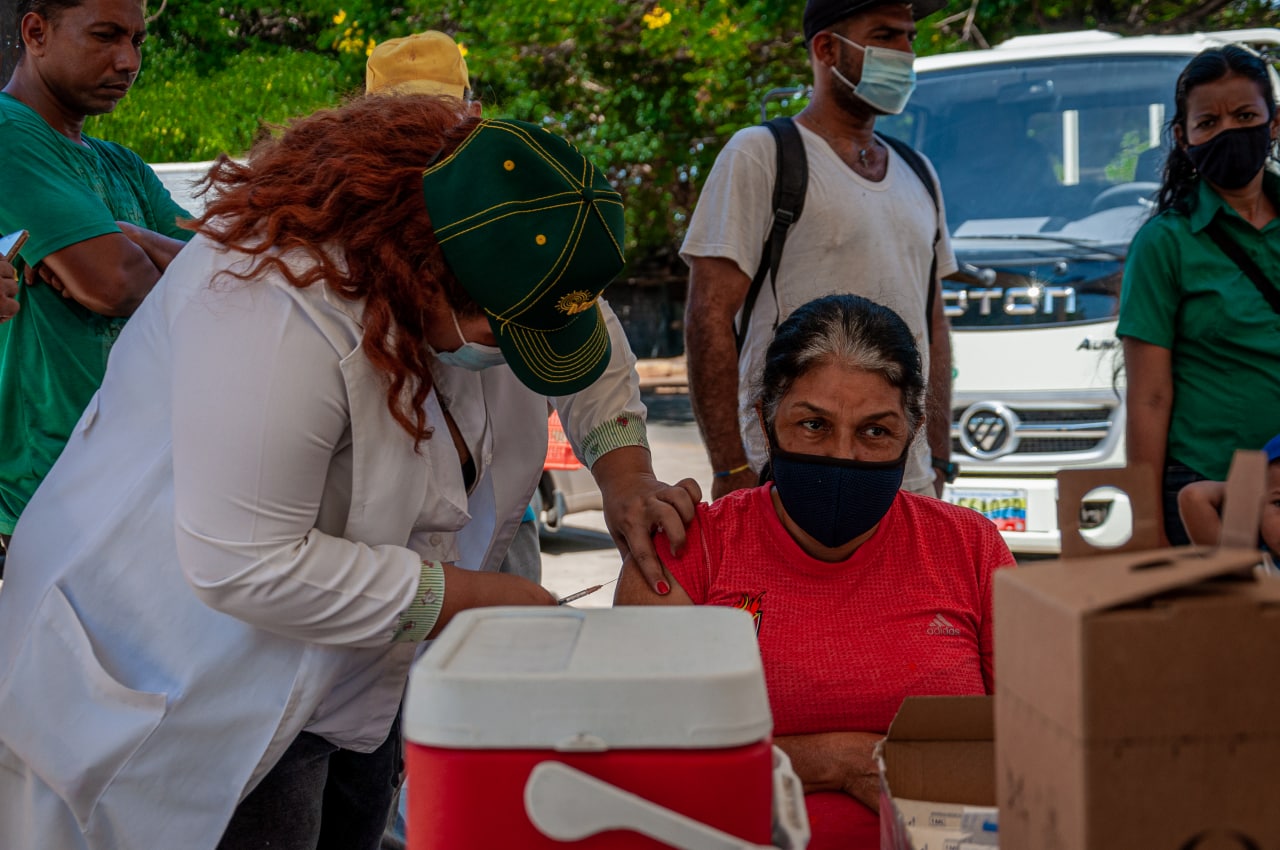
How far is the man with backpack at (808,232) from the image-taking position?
2.93m

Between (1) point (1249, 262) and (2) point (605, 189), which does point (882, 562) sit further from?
(1) point (1249, 262)

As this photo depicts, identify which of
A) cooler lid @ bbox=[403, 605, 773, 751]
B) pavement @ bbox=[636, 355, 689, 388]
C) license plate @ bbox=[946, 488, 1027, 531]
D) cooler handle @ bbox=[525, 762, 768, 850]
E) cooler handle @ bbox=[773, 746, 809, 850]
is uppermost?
cooler lid @ bbox=[403, 605, 773, 751]

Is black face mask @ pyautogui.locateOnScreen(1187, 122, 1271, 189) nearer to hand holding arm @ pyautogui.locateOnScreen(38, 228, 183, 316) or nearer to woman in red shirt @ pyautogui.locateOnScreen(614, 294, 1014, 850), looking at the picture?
woman in red shirt @ pyautogui.locateOnScreen(614, 294, 1014, 850)

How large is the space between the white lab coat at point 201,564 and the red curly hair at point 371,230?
0.09 ft

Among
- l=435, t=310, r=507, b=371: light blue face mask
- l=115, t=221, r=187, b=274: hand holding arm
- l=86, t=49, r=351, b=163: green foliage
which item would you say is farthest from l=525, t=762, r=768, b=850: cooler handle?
l=86, t=49, r=351, b=163: green foliage

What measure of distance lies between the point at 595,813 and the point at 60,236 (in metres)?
1.78

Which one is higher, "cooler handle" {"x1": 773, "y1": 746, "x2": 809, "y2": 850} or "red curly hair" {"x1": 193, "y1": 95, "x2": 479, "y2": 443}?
"red curly hair" {"x1": 193, "y1": 95, "x2": 479, "y2": 443}

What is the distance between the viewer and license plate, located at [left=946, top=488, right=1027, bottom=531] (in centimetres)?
479

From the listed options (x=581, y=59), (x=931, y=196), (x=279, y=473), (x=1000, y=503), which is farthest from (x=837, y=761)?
(x=581, y=59)

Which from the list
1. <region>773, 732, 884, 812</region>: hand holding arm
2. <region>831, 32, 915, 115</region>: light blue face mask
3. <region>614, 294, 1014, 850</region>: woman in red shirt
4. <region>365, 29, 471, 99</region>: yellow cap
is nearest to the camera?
<region>773, 732, 884, 812</region>: hand holding arm

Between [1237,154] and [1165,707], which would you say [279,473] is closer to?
[1165,707]

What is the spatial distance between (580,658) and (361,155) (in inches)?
33.1

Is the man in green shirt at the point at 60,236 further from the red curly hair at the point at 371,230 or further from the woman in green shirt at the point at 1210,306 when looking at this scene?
the woman in green shirt at the point at 1210,306

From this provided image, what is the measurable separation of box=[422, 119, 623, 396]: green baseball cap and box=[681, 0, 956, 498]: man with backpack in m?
1.30
